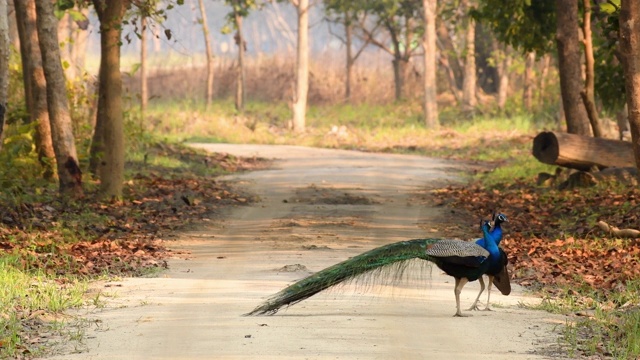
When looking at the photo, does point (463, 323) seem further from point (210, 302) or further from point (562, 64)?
point (562, 64)

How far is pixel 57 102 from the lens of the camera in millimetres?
18906

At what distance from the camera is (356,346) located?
9.21 m

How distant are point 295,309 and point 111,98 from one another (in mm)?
9317

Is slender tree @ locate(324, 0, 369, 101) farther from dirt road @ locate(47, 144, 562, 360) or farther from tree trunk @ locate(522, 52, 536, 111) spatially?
dirt road @ locate(47, 144, 562, 360)

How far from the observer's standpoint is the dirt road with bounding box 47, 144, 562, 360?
9.22 metres

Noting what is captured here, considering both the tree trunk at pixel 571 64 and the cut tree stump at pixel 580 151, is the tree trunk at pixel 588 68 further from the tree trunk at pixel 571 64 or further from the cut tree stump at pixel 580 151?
the tree trunk at pixel 571 64

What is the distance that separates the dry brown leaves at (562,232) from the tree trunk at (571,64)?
4.71 ft

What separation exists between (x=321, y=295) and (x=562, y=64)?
37.6 ft

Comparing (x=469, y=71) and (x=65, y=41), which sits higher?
(x=65, y=41)

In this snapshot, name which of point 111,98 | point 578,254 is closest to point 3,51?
point 111,98

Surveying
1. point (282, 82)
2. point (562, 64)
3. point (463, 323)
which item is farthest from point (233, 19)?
point (463, 323)

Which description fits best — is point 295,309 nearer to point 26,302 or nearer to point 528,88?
point 26,302

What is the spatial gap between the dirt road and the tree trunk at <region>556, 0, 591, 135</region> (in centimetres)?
401


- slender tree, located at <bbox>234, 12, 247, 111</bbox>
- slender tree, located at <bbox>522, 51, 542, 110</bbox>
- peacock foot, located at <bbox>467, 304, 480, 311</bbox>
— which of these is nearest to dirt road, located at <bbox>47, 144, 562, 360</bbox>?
peacock foot, located at <bbox>467, 304, 480, 311</bbox>
